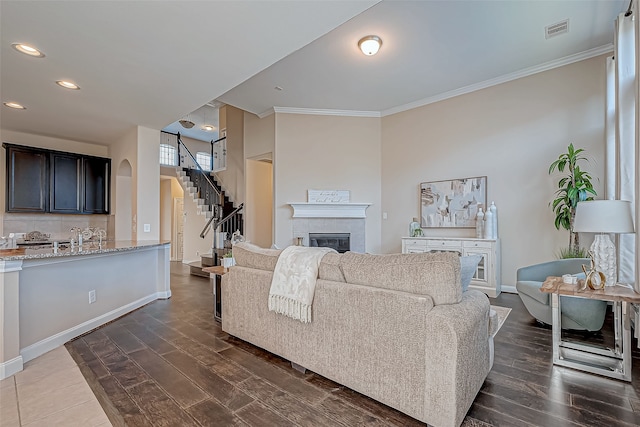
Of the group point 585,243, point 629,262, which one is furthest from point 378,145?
point 629,262

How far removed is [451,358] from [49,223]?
21.7 ft

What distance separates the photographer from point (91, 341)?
300cm

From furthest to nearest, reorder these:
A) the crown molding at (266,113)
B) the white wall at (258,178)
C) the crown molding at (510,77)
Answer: the white wall at (258,178) < the crown molding at (266,113) < the crown molding at (510,77)

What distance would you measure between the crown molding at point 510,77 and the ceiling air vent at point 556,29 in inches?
28.8

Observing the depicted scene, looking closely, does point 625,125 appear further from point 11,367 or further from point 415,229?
point 11,367

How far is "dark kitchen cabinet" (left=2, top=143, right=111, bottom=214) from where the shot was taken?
4695 millimetres

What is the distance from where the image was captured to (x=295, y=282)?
2279 millimetres

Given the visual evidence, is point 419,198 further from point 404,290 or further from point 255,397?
point 255,397

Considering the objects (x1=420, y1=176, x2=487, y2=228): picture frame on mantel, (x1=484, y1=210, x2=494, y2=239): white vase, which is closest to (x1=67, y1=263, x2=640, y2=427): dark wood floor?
(x1=484, y1=210, x2=494, y2=239): white vase

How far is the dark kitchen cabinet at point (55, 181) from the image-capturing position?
15.4ft

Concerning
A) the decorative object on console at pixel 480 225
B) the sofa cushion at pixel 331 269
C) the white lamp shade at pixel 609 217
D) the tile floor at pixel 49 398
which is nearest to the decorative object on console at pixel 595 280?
the white lamp shade at pixel 609 217

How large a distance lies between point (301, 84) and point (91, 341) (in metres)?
4.56

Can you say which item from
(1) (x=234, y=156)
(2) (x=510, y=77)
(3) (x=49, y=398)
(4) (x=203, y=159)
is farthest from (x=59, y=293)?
(4) (x=203, y=159)

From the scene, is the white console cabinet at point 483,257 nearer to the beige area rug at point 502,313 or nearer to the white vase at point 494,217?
the white vase at point 494,217
